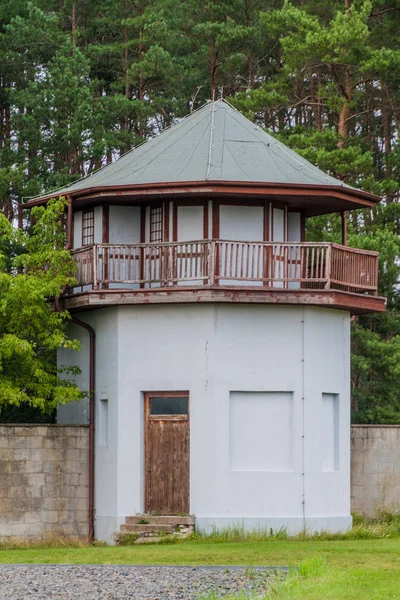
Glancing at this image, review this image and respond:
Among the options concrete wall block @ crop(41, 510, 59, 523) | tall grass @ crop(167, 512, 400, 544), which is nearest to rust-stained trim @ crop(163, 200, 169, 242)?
concrete wall block @ crop(41, 510, 59, 523)

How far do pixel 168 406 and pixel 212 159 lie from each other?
5.69m

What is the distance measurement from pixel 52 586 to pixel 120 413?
1079 cm

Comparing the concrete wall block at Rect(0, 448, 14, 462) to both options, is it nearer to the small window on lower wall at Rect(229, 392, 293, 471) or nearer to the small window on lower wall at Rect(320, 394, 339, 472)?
the small window on lower wall at Rect(229, 392, 293, 471)

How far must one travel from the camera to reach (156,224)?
3112 centimetres

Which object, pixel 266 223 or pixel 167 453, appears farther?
pixel 266 223

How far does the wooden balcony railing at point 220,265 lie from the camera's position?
28906 millimetres

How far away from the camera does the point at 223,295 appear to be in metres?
28.6

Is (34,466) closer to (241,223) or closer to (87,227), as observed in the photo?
(87,227)

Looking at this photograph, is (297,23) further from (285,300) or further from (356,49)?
(285,300)

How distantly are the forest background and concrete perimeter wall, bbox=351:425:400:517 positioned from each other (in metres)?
9.99

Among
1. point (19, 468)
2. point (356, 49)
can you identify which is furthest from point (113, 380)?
point (356, 49)

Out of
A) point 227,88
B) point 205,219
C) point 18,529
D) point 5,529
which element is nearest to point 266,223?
point 205,219

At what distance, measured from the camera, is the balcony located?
2878 cm

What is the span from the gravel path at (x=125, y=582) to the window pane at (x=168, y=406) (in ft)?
26.7
